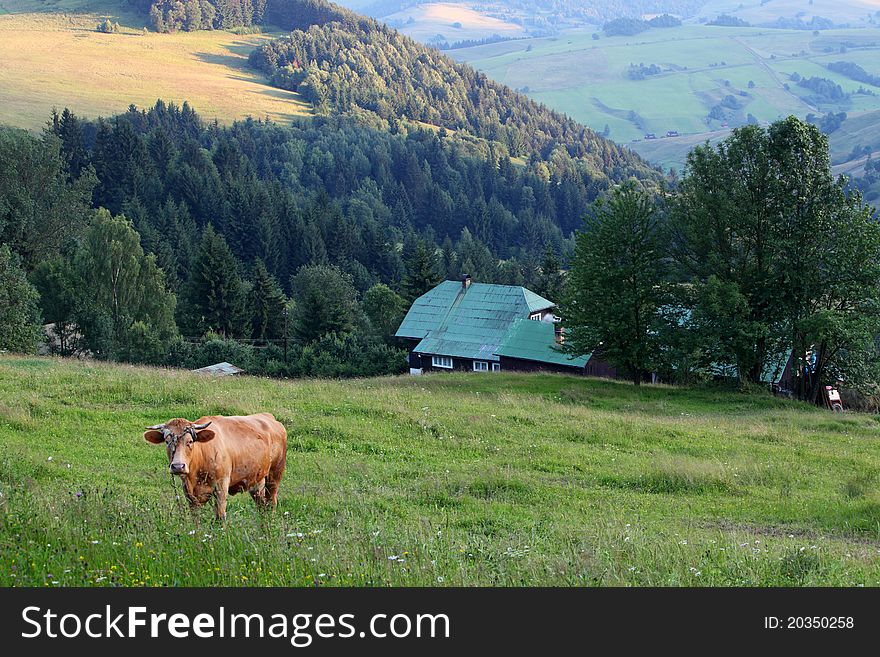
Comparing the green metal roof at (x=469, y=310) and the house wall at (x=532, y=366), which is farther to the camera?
the green metal roof at (x=469, y=310)

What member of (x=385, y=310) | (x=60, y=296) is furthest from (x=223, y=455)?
(x=385, y=310)

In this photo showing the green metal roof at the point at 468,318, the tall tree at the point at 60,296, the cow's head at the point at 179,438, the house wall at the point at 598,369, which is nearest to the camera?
the cow's head at the point at 179,438

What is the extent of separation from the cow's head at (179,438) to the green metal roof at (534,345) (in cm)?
4819

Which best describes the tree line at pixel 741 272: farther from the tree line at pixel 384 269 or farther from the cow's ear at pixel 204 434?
the cow's ear at pixel 204 434

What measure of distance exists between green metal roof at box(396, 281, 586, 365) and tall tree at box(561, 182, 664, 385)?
22.9 m

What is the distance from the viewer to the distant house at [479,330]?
59.9 m

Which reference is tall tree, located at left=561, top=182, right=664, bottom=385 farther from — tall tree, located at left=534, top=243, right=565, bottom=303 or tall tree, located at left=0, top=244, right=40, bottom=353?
tall tree, located at left=534, top=243, right=565, bottom=303

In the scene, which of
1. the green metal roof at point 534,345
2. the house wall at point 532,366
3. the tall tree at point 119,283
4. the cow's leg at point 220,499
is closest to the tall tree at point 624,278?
the green metal roof at point 534,345

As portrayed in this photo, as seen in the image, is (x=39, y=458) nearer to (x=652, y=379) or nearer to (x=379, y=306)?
(x=652, y=379)

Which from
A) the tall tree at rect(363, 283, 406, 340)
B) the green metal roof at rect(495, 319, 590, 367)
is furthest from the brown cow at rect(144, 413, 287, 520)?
the tall tree at rect(363, 283, 406, 340)

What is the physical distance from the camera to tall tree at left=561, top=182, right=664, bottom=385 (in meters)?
38.9
